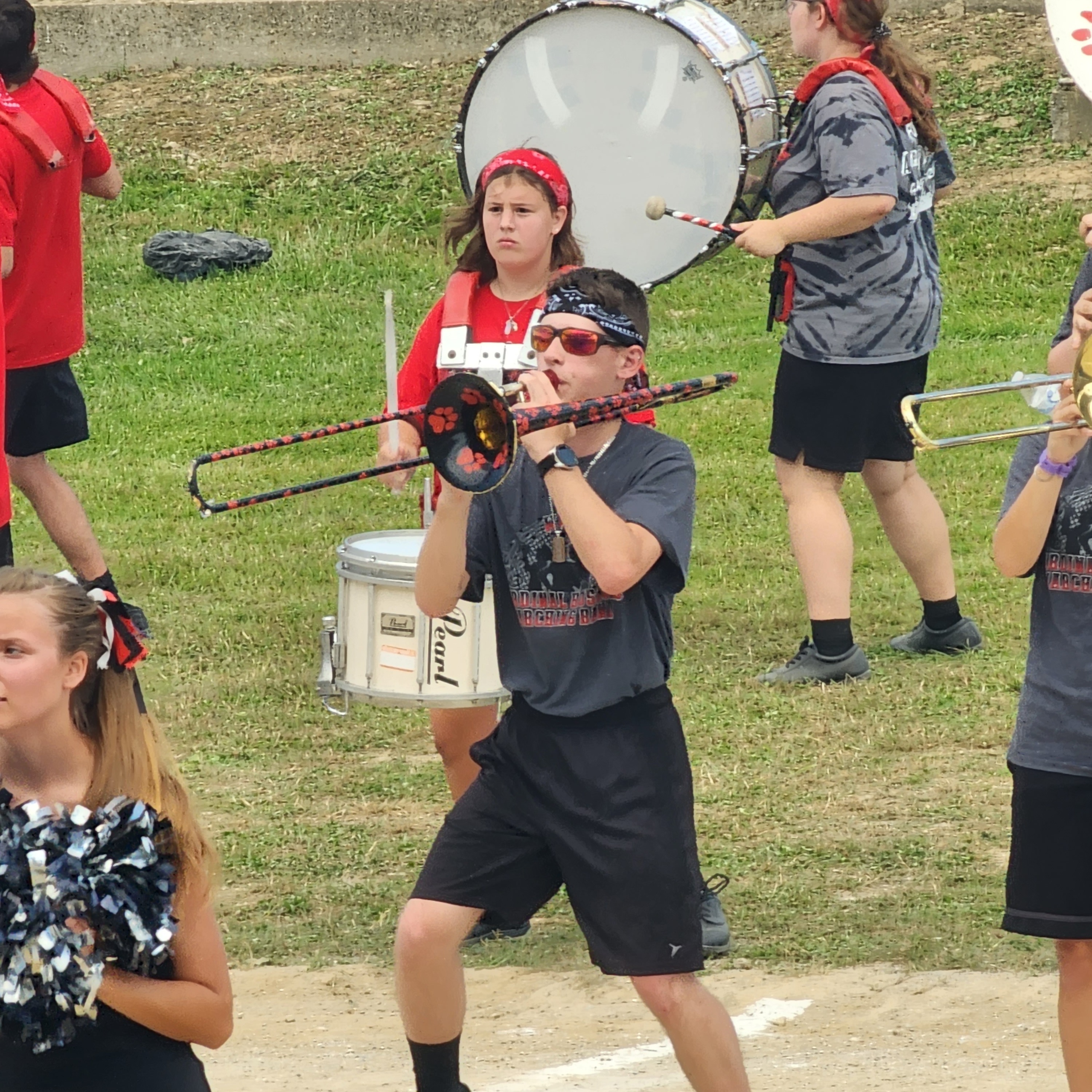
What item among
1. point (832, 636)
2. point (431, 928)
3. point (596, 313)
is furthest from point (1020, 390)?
point (832, 636)

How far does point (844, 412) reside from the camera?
6141 millimetres

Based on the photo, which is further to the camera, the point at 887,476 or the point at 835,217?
the point at 887,476

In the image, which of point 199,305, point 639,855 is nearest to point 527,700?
point 639,855

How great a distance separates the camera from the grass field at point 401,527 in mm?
5012

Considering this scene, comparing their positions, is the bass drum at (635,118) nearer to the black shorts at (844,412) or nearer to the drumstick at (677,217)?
the drumstick at (677,217)

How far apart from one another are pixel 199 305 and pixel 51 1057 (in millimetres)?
9202

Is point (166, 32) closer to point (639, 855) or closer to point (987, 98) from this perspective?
point (987, 98)

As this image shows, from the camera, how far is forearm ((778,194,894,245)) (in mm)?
5844

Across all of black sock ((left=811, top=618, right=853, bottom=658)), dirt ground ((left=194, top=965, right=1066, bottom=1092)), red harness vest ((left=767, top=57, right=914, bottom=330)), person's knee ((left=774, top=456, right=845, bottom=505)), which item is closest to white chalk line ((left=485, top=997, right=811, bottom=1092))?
dirt ground ((left=194, top=965, right=1066, bottom=1092))

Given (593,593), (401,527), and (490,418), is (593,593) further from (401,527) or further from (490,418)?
(401,527)

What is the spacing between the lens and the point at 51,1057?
9.09ft

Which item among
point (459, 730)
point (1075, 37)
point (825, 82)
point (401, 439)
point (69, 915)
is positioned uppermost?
point (1075, 37)

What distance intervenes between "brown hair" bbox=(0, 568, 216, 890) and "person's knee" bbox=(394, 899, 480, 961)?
2.37 ft

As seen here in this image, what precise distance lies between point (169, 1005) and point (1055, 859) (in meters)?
1.52
